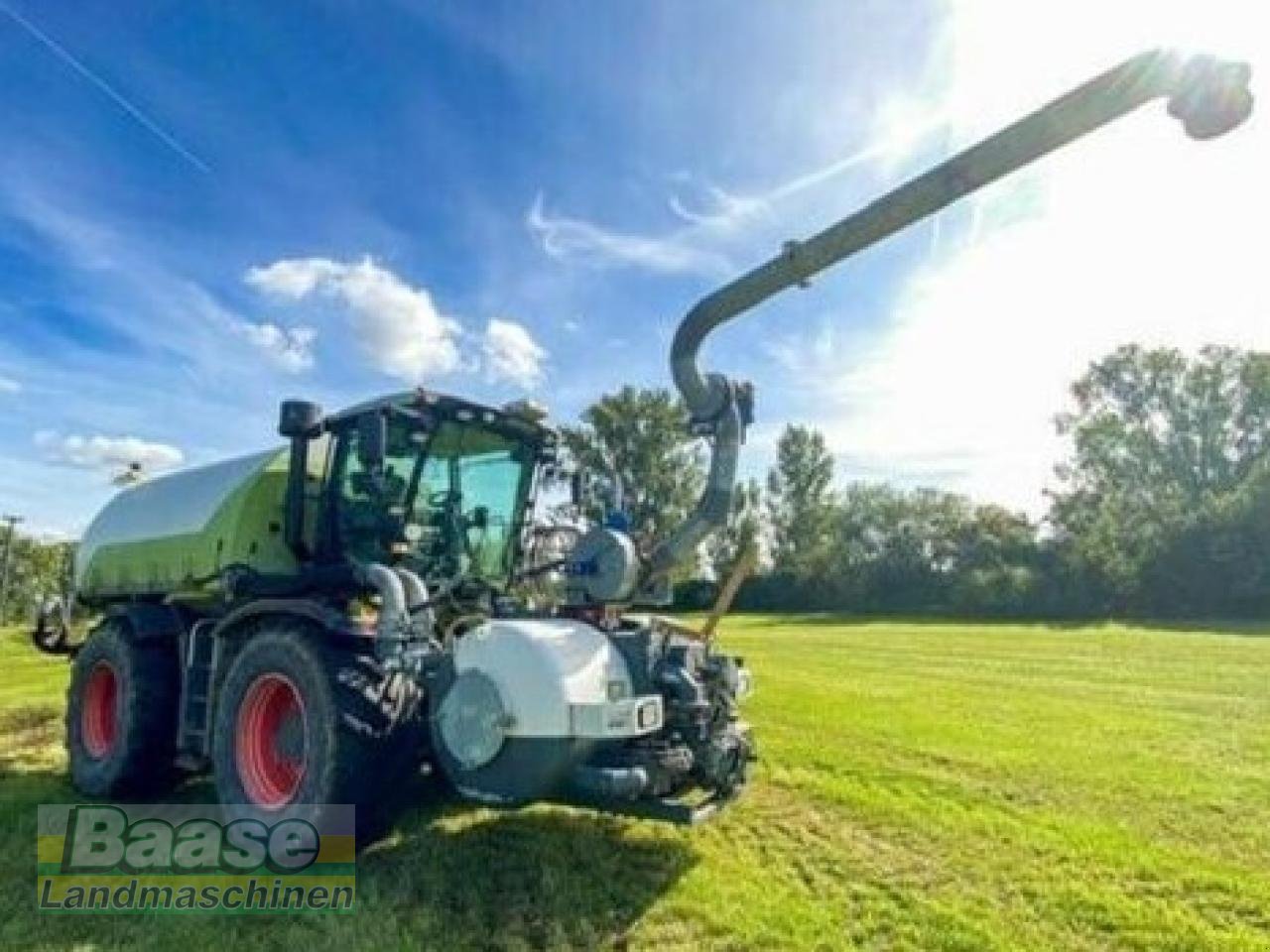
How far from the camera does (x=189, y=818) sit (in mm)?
6832

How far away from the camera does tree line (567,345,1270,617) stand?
1563 inches

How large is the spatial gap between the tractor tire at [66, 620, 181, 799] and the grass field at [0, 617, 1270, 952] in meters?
0.39

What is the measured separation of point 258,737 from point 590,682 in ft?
8.29

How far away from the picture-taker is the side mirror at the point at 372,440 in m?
6.14

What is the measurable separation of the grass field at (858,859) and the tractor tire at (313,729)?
22.1 inches

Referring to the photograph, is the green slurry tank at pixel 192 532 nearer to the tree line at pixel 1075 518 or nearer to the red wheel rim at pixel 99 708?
the red wheel rim at pixel 99 708

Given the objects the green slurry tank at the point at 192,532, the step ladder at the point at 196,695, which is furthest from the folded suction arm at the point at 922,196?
the step ladder at the point at 196,695

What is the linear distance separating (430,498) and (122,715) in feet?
9.65

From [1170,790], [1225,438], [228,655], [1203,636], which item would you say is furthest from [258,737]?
[1225,438]

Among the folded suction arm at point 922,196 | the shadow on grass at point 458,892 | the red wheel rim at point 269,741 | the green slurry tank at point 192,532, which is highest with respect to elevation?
the folded suction arm at point 922,196

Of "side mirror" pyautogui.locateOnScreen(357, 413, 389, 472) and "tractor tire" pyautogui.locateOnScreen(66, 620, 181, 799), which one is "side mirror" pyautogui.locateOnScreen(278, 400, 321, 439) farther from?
"tractor tire" pyautogui.locateOnScreen(66, 620, 181, 799)

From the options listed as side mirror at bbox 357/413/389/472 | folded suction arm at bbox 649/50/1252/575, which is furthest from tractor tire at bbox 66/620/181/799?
folded suction arm at bbox 649/50/1252/575

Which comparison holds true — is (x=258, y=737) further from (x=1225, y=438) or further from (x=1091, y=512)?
(x=1225, y=438)

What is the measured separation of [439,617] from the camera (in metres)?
6.54
